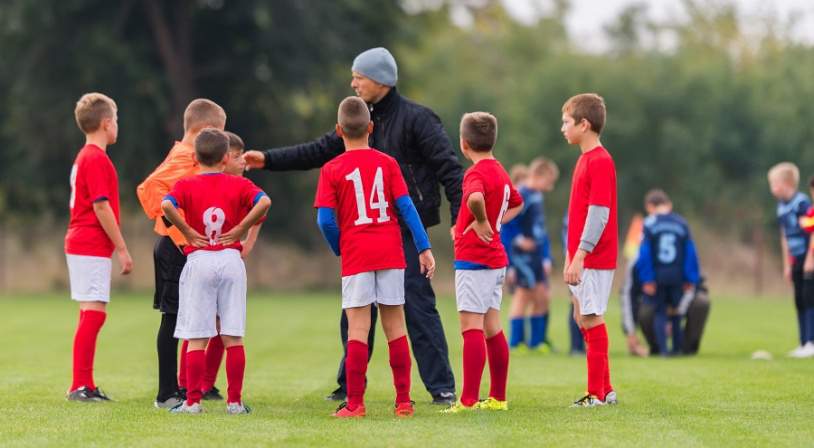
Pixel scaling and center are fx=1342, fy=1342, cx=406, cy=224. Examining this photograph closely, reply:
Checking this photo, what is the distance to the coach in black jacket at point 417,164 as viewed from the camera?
8.52 meters

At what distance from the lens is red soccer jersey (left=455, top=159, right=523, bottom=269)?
316 inches

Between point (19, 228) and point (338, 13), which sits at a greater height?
point (338, 13)

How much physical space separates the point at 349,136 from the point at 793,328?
40.2 ft

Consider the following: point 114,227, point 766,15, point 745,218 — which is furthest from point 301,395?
point 766,15

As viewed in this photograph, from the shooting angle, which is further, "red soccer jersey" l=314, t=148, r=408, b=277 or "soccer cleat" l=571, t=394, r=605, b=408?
"soccer cleat" l=571, t=394, r=605, b=408

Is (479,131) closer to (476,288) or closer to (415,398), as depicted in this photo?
(476,288)

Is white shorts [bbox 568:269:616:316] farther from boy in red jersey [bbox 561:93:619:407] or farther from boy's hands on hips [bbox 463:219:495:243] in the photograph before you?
boy's hands on hips [bbox 463:219:495:243]

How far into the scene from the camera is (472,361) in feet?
26.3

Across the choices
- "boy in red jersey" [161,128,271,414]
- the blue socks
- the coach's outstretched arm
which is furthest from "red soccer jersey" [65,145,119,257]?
the blue socks

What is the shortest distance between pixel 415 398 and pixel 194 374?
187cm

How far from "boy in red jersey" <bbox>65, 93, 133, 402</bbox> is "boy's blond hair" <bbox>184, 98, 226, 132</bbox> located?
72 cm

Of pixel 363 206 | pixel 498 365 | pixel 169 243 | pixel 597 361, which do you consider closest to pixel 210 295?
pixel 169 243

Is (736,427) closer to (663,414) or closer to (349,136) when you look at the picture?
(663,414)

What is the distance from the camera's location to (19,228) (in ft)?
113
